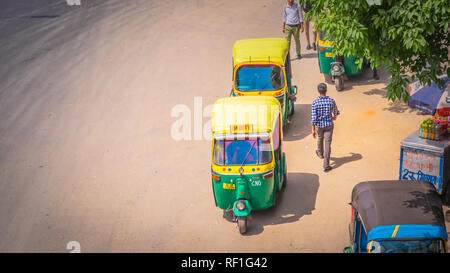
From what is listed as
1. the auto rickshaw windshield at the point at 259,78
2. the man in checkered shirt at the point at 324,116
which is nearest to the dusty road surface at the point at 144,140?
the man in checkered shirt at the point at 324,116

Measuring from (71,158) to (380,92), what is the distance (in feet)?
28.3

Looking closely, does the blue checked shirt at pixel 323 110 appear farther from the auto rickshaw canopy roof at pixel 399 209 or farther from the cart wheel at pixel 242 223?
the auto rickshaw canopy roof at pixel 399 209

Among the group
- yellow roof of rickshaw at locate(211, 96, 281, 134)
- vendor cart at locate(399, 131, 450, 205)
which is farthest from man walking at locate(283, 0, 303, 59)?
vendor cart at locate(399, 131, 450, 205)

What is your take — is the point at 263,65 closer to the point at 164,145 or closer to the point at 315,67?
the point at 164,145

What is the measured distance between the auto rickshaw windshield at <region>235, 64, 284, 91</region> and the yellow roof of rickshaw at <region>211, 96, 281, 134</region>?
2833mm

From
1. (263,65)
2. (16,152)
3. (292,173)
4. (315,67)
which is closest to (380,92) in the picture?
(315,67)

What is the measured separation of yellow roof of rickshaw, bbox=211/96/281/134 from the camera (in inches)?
399

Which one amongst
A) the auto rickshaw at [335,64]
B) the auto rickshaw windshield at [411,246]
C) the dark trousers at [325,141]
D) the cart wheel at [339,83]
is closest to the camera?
the auto rickshaw windshield at [411,246]

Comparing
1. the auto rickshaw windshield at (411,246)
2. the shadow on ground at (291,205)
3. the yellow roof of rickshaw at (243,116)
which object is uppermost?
the yellow roof of rickshaw at (243,116)

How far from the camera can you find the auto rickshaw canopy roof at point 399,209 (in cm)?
730

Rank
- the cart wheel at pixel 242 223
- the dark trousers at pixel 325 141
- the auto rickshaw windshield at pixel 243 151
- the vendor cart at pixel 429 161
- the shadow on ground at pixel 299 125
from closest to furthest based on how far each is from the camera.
Answer: the vendor cart at pixel 429 161 → the cart wheel at pixel 242 223 → the auto rickshaw windshield at pixel 243 151 → the dark trousers at pixel 325 141 → the shadow on ground at pixel 299 125

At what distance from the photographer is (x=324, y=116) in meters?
11.4

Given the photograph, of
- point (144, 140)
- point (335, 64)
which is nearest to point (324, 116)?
point (335, 64)

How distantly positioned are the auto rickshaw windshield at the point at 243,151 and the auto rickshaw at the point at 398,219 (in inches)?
84.1
